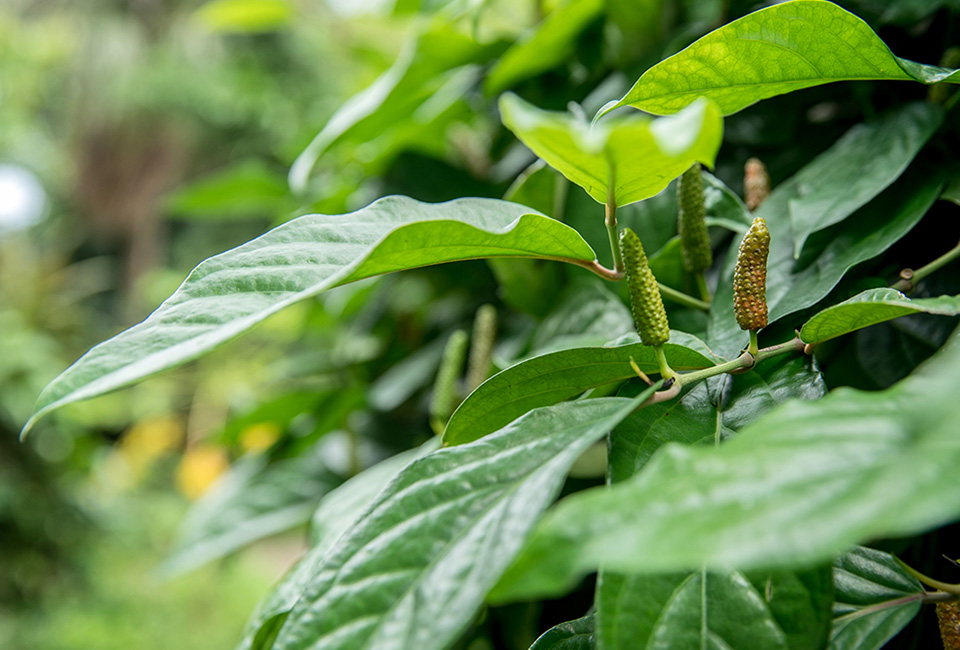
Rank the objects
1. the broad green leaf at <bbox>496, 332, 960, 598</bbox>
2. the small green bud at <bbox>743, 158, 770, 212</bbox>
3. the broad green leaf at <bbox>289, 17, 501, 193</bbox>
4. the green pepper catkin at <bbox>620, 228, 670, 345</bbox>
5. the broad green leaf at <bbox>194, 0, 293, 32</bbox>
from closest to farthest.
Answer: the broad green leaf at <bbox>496, 332, 960, 598</bbox>
the green pepper catkin at <bbox>620, 228, 670, 345</bbox>
the small green bud at <bbox>743, 158, 770, 212</bbox>
the broad green leaf at <bbox>289, 17, 501, 193</bbox>
the broad green leaf at <bbox>194, 0, 293, 32</bbox>

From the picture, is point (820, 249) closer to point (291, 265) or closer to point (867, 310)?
point (867, 310)

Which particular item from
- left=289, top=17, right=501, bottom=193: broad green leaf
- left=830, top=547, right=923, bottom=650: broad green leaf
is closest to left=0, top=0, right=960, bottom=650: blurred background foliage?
left=289, top=17, right=501, bottom=193: broad green leaf

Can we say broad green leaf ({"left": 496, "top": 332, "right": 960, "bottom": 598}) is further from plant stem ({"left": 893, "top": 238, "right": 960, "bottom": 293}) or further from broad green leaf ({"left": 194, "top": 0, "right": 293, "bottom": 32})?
broad green leaf ({"left": 194, "top": 0, "right": 293, "bottom": 32})

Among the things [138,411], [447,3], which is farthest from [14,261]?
[447,3]

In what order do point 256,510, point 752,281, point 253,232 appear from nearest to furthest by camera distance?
point 752,281 < point 256,510 < point 253,232

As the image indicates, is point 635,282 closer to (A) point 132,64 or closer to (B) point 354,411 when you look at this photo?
(B) point 354,411

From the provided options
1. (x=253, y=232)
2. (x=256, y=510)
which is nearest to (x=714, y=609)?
(x=256, y=510)
